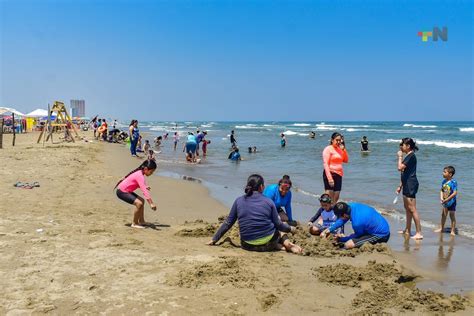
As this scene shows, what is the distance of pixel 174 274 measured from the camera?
15.1 feet

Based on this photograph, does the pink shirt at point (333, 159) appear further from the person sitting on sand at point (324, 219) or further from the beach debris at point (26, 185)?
the beach debris at point (26, 185)

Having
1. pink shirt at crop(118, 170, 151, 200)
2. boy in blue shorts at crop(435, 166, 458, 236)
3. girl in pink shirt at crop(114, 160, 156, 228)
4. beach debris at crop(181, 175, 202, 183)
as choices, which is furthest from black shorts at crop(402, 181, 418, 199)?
beach debris at crop(181, 175, 202, 183)

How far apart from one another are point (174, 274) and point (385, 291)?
217 centimetres

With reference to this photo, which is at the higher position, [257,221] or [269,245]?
[257,221]

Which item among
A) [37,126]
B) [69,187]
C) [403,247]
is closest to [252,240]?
[403,247]

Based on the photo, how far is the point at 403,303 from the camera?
4129 millimetres

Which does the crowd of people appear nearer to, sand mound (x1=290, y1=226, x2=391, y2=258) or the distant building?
sand mound (x1=290, y1=226, x2=391, y2=258)

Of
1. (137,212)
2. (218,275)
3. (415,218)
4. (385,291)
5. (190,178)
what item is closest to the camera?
(385,291)

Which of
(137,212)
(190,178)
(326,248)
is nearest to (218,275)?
(326,248)

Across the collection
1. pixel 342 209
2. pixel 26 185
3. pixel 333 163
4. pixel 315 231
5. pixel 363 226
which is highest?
pixel 333 163

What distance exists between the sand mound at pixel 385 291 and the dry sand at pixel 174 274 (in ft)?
0.04

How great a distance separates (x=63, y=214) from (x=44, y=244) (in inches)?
73.9

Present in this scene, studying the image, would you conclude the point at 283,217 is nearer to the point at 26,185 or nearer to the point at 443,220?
the point at 443,220

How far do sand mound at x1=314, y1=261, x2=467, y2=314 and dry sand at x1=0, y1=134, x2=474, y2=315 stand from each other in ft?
0.04
